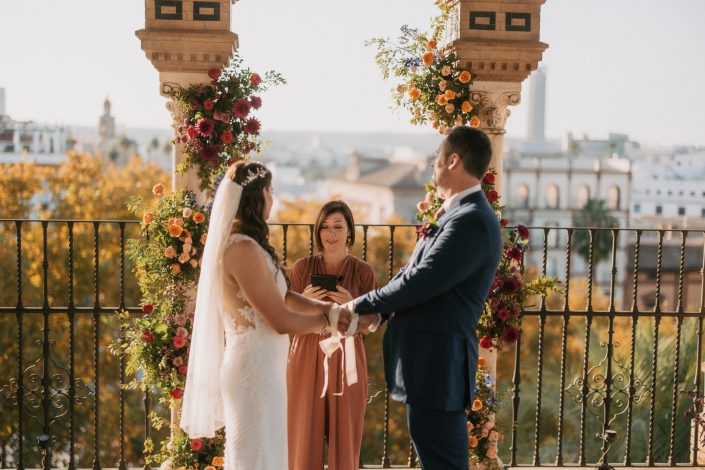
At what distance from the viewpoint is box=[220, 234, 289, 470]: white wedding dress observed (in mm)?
3146

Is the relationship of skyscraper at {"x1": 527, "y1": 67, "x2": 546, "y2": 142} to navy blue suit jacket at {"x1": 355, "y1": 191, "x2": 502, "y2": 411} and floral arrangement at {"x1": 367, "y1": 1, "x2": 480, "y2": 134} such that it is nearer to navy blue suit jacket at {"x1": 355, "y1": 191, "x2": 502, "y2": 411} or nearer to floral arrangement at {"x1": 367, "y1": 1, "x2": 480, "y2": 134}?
floral arrangement at {"x1": 367, "y1": 1, "x2": 480, "y2": 134}

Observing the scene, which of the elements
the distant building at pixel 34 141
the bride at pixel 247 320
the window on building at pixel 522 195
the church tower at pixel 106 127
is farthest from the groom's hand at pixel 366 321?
the window on building at pixel 522 195

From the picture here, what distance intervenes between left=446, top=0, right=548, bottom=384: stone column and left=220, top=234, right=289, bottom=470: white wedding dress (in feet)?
5.61

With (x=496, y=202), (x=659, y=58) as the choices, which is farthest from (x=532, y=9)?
(x=659, y=58)

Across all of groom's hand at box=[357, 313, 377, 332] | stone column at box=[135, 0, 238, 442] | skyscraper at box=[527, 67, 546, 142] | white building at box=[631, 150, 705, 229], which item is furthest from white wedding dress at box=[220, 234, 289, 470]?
skyscraper at box=[527, 67, 546, 142]

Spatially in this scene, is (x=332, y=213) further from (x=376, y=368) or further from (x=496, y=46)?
(x=376, y=368)

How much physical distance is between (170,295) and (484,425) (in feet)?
5.53

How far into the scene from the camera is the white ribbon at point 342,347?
3.42 metres

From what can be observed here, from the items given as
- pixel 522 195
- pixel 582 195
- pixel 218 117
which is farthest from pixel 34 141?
pixel 218 117

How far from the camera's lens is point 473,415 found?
437cm

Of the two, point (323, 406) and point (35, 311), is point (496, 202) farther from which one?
point (35, 311)

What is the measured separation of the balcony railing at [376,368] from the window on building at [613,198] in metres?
39.0

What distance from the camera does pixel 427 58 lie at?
427 centimetres

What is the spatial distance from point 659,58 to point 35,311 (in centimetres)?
6149
